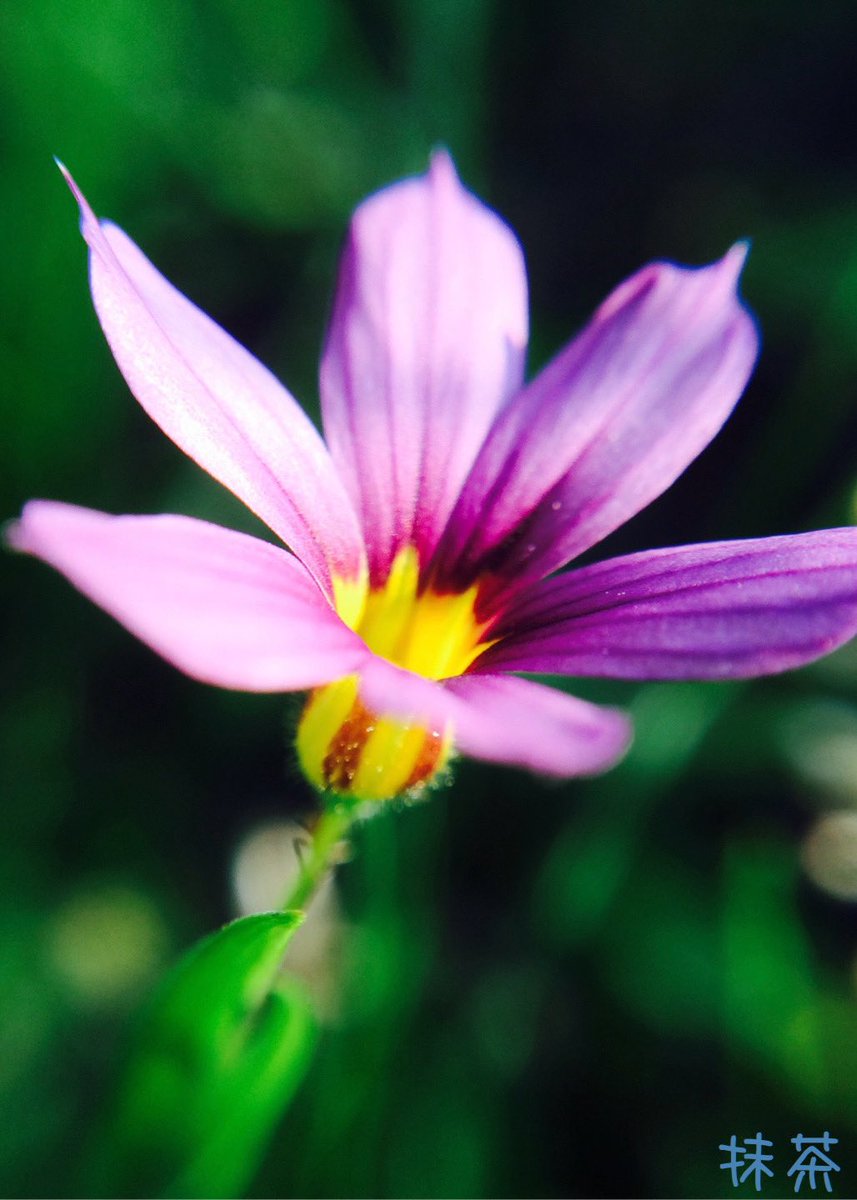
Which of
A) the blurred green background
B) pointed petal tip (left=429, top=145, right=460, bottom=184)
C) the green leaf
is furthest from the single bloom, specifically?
the blurred green background

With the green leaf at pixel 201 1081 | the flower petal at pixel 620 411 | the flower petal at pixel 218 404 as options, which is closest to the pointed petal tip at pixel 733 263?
the flower petal at pixel 620 411

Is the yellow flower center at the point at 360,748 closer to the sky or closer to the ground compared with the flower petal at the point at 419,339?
closer to the ground

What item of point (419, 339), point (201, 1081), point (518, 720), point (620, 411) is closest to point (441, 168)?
point (419, 339)

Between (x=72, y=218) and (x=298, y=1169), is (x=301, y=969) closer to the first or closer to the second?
(x=298, y=1169)

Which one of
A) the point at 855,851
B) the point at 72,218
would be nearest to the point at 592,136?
the point at 72,218

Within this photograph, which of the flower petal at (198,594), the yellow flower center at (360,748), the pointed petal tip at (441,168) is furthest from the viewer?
the pointed petal tip at (441,168)

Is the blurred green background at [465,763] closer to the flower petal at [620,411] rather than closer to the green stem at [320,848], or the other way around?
the green stem at [320,848]
